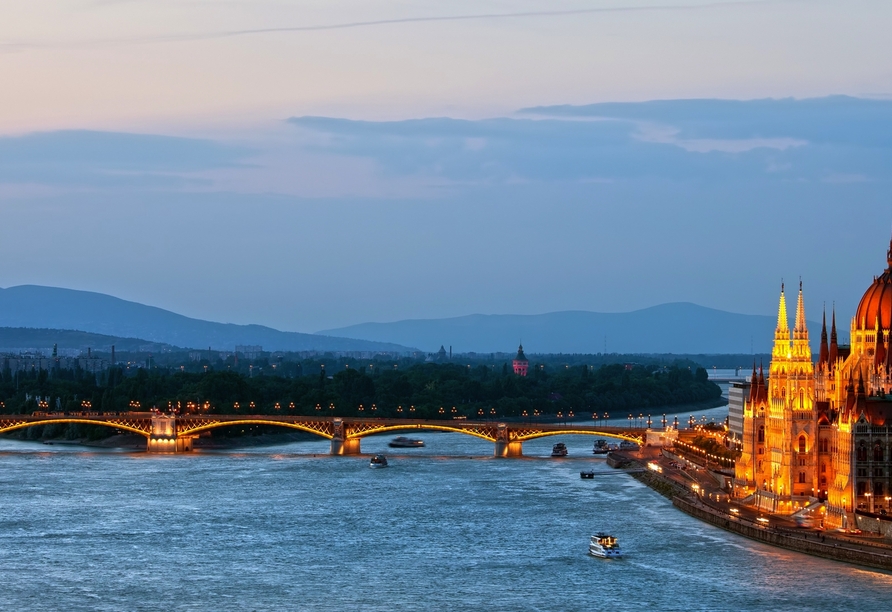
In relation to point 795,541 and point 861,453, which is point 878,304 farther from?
point 795,541

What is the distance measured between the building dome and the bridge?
25.4m

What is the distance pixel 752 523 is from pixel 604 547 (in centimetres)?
845

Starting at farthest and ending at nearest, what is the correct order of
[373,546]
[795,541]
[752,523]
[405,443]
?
[405,443]
[752,523]
[373,546]
[795,541]

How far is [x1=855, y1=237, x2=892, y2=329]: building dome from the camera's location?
8231 cm

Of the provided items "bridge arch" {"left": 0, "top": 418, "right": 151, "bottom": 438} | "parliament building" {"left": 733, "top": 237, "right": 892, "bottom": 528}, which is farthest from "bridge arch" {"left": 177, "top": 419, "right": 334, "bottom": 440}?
"parliament building" {"left": 733, "top": 237, "right": 892, "bottom": 528}

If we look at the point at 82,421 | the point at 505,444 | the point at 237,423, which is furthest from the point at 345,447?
the point at 82,421

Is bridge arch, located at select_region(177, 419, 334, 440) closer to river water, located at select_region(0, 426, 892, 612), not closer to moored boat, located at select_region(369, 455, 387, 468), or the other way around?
moored boat, located at select_region(369, 455, 387, 468)

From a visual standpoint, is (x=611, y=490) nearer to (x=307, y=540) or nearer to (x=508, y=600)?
(x=307, y=540)

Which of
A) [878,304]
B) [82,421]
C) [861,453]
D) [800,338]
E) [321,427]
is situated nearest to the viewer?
[861,453]

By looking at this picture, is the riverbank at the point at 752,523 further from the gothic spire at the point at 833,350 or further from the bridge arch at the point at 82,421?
the bridge arch at the point at 82,421

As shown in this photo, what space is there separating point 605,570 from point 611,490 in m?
25.4

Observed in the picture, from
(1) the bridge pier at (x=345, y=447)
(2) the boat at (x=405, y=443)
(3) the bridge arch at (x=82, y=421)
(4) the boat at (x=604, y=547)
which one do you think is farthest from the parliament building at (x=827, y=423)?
(3) the bridge arch at (x=82, y=421)

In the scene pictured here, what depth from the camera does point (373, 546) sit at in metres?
67.6

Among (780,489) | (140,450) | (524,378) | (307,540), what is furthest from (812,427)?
(524,378)
